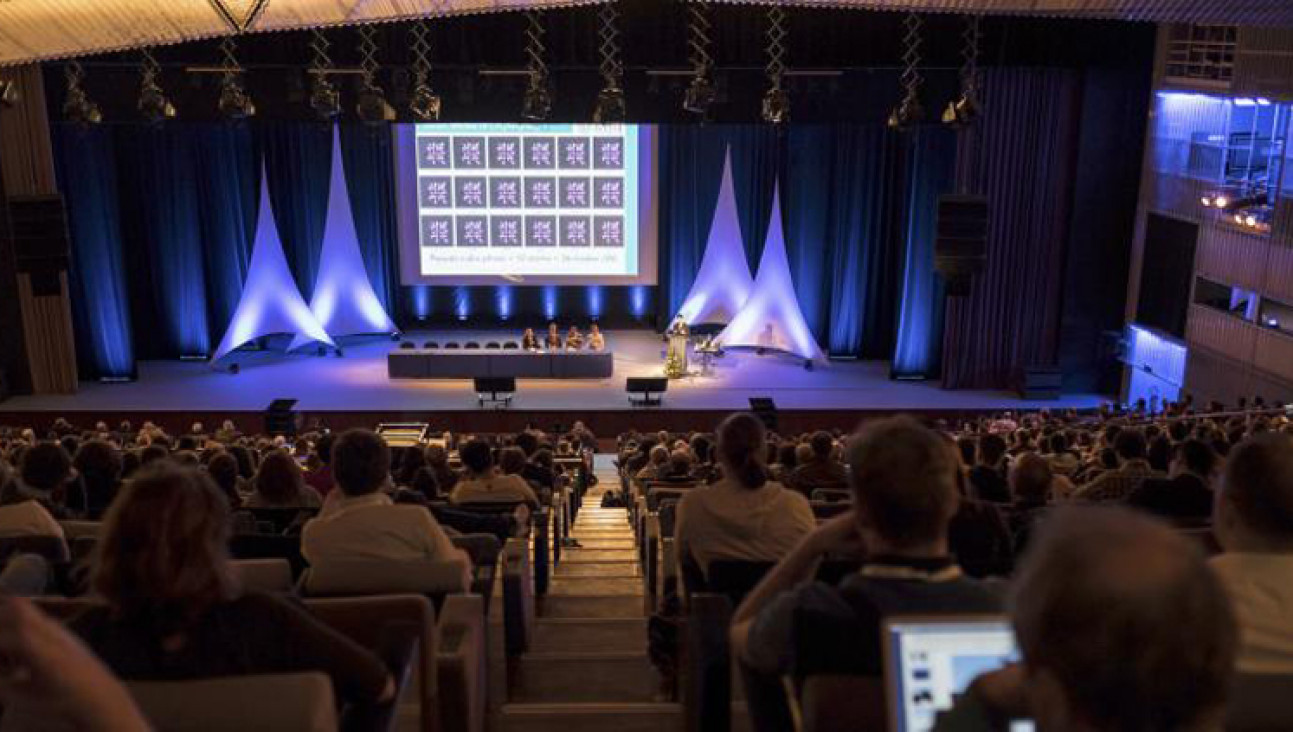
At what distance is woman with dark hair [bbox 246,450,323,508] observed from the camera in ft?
17.6

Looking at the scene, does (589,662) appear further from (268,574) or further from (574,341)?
(574,341)

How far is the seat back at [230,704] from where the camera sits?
1.87 meters

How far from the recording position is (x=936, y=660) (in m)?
1.73

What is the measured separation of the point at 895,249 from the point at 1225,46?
581cm

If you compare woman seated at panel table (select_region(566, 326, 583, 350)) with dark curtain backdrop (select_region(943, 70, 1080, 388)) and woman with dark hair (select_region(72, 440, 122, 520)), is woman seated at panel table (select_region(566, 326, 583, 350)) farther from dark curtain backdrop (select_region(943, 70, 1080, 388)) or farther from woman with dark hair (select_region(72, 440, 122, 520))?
woman with dark hair (select_region(72, 440, 122, 520))

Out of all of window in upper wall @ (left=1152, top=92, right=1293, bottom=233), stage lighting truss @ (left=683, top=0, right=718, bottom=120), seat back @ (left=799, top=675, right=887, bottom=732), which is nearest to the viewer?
seat back @ (left=799, top=675, right=887, bottom=732)

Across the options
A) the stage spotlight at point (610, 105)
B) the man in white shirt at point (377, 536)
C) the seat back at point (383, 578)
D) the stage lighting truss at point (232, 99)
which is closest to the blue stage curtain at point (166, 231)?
the stage lighting truss at point (232, 99)

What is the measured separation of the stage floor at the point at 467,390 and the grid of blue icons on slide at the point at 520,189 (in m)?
2.22

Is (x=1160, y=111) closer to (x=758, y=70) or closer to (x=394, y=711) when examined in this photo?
(x=758, y=70)

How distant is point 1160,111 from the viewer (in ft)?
50.8

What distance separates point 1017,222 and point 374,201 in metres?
9.88

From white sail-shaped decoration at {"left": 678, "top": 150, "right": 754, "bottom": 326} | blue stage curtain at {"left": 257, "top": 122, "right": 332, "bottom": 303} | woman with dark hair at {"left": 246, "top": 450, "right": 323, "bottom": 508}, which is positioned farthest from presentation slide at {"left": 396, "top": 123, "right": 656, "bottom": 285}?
woman with dark hair at {"left": 246, "top": 450, "right": 323, "bottom": 508}

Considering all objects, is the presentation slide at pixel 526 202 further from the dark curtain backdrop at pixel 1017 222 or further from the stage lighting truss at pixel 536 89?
the dark curtain backdrop at pixel 1017 222

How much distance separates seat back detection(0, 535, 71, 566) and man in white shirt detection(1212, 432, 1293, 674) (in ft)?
10.9
